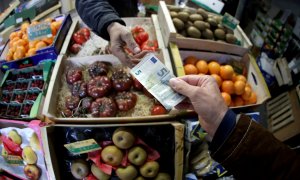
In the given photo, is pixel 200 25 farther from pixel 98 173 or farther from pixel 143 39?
pixel 98 173

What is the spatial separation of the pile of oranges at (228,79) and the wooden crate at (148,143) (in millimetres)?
607

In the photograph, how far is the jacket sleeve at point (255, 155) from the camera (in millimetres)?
958

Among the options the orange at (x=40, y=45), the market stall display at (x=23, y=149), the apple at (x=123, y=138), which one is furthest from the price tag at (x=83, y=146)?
the orange at (x=40, y=45)

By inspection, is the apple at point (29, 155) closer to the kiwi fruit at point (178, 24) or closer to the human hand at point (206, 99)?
the human hand at point (206, 99)

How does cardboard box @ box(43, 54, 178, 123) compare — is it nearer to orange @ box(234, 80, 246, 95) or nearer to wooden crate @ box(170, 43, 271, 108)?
wooden crate @ box(170, 43, 271, 108)

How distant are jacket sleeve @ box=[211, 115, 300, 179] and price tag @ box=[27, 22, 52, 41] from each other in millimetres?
1729

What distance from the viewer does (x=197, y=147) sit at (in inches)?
64.6

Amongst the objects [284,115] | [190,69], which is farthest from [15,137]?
[284,115]

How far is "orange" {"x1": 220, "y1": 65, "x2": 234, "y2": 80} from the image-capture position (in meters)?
2.01

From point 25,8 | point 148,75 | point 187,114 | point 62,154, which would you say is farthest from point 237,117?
point 25,8

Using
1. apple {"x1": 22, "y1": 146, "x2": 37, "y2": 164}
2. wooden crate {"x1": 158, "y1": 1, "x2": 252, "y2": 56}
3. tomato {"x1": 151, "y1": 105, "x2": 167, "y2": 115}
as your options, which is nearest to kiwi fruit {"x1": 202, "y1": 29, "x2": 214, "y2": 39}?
wooden crate {"x1": 158, "y1": 1, "x2": 252, "y2": 56}

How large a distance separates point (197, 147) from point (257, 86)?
0.75m

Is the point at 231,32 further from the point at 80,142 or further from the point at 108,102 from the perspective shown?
the point at 80,142

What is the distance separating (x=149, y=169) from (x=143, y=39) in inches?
44.4
